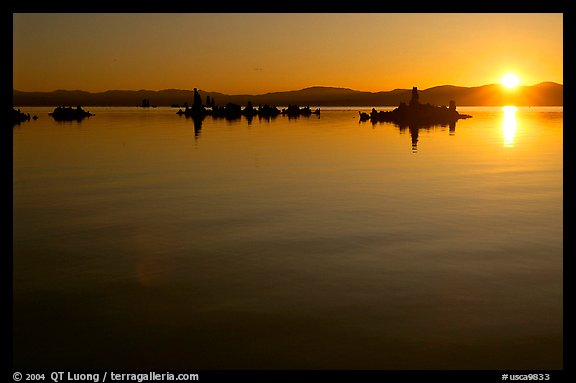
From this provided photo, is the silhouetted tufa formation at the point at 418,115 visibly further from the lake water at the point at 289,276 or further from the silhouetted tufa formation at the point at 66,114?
the lake water at the point at 289,276

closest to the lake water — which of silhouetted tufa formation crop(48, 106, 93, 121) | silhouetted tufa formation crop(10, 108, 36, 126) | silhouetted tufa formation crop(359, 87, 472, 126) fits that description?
silhouetted tufa formation crop(10, 108, 36, 126)

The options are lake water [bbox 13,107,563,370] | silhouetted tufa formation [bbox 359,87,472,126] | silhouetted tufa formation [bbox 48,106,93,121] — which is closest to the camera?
lake water [bbox 13,107,563,370]

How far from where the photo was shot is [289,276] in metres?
15.9

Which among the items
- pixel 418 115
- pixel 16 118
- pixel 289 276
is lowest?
pixel 289 276

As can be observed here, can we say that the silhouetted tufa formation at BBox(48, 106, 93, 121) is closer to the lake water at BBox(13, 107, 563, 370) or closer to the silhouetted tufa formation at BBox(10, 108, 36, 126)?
the silhouetted tufa formation at BBox(10, 108, 36, 126)

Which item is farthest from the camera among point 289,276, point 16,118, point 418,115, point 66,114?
point 66,114

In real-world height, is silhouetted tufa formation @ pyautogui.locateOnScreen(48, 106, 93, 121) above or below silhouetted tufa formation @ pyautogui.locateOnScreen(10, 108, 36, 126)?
above

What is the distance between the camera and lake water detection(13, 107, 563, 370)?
37.9 feet

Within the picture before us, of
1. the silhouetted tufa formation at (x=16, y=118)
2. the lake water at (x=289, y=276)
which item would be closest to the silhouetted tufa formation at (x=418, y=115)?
the silhouetted tufa formation at (x=16, y=118)

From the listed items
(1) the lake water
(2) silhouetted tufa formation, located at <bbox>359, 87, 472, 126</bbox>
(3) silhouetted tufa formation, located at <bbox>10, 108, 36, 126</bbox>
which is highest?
(2) silhouetted tufa formation, located at <bbox>359, 87, 472, 126</bbox>

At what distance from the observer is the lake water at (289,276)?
37.9 feet

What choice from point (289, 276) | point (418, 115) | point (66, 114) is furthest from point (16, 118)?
point (289, 276)

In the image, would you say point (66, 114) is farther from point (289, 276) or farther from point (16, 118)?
point (289, 276)
